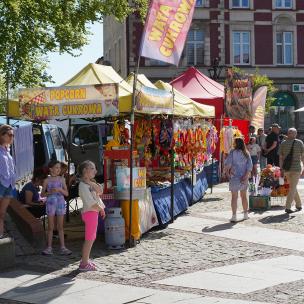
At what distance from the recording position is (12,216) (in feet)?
33.2

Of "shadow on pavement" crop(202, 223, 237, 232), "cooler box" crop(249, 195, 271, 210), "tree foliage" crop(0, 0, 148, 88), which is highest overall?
"tree foliage" crop(0, 0, 148, 88)

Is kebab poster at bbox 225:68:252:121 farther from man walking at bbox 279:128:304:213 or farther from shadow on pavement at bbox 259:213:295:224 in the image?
shadow on pavement at bbox 259:213:295:224

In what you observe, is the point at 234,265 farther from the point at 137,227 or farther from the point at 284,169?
the point at 284,169

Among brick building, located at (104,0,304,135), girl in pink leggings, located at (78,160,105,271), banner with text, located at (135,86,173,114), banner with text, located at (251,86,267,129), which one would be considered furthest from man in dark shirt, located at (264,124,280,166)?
brick building, located at (104,0,304,135)

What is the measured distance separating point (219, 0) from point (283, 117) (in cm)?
887

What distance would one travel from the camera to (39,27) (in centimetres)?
1958

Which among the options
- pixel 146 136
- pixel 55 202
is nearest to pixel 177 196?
pixel 146 136

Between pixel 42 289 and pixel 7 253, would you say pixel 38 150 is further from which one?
pixel 42 289

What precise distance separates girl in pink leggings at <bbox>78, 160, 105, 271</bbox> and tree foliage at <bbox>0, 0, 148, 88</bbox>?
9.44 metres

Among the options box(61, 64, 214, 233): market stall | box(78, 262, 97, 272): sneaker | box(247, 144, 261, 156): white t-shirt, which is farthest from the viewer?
box(247, 144, 261, 156): white t-shirt

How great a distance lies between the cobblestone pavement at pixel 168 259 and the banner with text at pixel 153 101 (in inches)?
82.5

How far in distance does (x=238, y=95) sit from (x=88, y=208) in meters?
13.6

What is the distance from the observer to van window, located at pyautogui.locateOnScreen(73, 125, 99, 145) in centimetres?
2141

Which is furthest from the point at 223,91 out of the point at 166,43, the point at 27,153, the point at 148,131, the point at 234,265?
the point at 234,265
